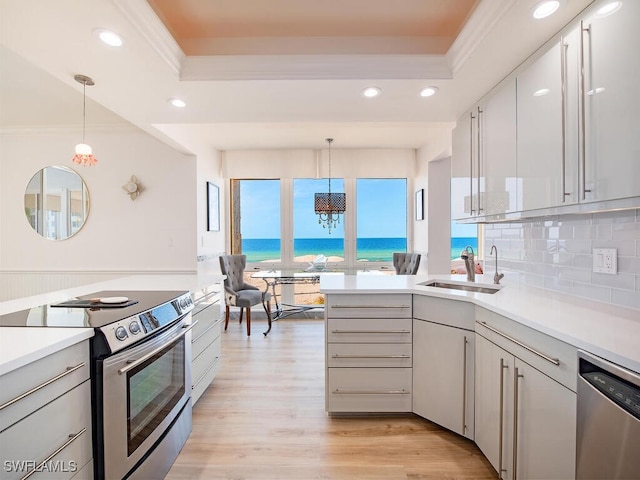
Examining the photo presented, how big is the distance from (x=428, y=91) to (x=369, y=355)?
1806mm

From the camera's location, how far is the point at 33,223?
3750 millimetres

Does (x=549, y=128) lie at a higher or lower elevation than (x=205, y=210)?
higher

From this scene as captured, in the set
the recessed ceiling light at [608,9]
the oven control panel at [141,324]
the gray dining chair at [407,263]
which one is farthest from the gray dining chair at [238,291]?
the recessed ceiling light at [608,9]

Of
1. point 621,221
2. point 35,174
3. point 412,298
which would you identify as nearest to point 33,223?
point 35,174

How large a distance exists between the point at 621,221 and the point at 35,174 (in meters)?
5.29

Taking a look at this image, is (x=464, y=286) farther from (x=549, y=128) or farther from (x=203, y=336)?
(x=203, y=336)

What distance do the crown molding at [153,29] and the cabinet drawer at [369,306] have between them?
1.71m

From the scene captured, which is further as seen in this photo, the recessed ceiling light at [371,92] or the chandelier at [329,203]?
the chandelier at [329,203]

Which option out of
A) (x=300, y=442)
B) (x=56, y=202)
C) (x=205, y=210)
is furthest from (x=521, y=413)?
(x=56, y=202)

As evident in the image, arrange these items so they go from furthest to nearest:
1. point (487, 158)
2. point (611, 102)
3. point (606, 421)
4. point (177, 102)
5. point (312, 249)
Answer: point (312, 249) < point (177, 102) < point (487, 158) < point (611, 102) < point (606, 421)

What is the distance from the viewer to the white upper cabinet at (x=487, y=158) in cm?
184

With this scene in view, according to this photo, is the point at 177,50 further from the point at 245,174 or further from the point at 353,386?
the point at 245,174

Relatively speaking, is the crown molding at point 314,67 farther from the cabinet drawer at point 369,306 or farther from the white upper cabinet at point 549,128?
the cabinet drawer at point 369,306

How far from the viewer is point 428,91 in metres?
2.11
